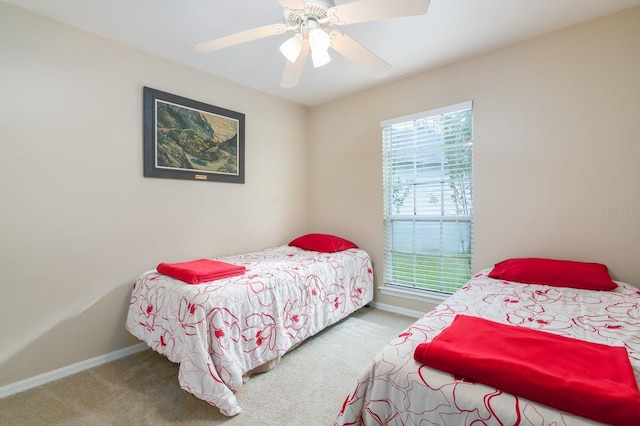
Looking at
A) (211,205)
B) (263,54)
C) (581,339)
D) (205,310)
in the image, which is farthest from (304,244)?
(581,339)

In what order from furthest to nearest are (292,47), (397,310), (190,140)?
(397,310)
(190,140)
(292,47)

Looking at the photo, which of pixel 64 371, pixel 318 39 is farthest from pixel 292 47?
pixel 64 371

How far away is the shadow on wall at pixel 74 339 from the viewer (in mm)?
1945

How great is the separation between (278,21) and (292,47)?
0.60m

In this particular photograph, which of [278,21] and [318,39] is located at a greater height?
[278,21]

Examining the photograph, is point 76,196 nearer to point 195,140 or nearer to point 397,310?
point 195,140

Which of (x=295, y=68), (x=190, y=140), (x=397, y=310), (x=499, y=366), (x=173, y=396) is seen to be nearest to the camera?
(x=499, y=366)

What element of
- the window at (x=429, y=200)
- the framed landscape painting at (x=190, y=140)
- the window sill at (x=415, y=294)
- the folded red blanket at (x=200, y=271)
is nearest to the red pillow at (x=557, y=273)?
the window at (x=429, y=200)

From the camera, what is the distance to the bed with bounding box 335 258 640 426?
0.86 metres

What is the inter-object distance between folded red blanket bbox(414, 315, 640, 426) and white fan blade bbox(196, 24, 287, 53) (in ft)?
5.76

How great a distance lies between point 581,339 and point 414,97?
248cm

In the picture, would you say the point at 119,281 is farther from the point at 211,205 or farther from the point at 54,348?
the point at 211,205

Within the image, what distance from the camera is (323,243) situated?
3.29 metres

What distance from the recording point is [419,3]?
134cm
